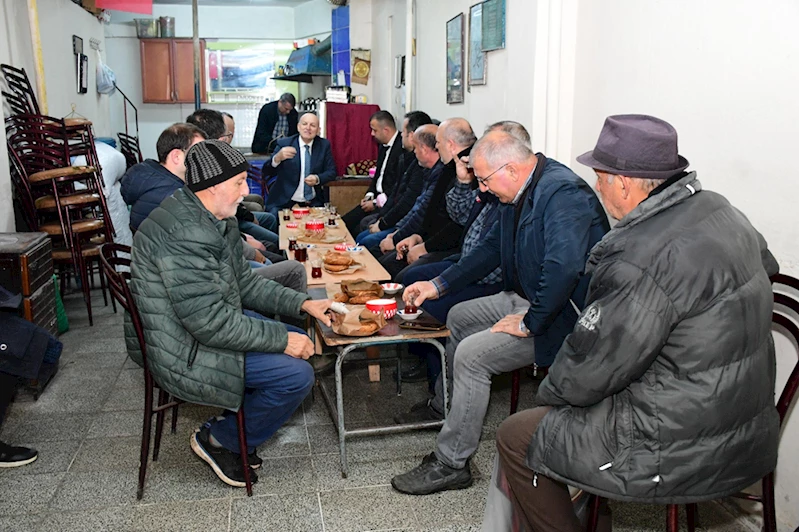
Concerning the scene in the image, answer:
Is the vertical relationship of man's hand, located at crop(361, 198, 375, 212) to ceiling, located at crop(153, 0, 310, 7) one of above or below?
below

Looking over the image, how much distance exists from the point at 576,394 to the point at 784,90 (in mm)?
1232

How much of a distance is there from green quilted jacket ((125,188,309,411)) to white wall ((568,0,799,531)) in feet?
5.73

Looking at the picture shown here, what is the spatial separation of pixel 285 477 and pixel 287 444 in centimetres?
30

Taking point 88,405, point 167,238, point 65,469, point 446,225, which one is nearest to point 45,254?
point 88,405

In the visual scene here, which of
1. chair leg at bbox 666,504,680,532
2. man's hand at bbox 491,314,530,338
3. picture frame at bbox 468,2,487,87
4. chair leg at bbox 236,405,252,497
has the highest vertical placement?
picture frame at bbox 468,2,487,87

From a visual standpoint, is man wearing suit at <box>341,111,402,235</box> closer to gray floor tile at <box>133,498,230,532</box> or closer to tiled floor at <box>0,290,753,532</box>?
tiled floor at <box>0,290,753,532</box>

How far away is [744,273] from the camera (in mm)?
1718

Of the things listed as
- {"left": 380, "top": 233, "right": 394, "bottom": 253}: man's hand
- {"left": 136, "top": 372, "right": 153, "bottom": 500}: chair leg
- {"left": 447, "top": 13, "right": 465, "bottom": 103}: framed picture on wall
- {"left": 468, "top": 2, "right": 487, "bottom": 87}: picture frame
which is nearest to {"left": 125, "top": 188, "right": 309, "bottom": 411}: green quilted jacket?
{"left": 136, "top": 372, "right": 153, "bottom": 500}: chair leg

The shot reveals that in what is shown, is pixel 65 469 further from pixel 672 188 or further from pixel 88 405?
pixel 672 188

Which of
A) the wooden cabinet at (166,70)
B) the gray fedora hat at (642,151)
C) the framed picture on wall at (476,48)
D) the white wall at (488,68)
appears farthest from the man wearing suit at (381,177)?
the wooden cabinet at (166,70)

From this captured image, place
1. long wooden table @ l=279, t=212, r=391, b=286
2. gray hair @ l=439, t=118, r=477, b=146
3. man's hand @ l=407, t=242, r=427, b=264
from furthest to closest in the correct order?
1. man's hand @ l=407, t=242, r=427, b=264
2. gray hair @ l=439, t=118, r=477, b=146
3. long wooden table @ l=279, t=212, r=391, b=286

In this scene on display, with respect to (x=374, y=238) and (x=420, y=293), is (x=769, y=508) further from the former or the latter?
(x=374, y=238)

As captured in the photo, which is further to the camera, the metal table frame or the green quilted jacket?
the metal table frame

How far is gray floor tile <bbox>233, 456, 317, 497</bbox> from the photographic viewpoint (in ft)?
9.36
